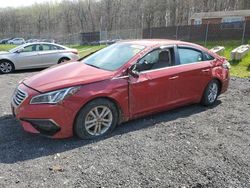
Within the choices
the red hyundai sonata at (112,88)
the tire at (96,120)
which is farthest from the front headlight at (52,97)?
the tire at (96,120)

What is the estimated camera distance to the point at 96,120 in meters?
4.60

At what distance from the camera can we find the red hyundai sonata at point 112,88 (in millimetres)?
4250

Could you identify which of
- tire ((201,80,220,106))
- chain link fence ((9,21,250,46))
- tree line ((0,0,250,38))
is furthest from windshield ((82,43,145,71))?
tree line ((0,0,250,38))

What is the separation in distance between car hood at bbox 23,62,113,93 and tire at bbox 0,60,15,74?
8.05 meters

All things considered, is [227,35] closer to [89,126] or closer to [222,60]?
[222,60]

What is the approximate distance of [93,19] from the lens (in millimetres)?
73688

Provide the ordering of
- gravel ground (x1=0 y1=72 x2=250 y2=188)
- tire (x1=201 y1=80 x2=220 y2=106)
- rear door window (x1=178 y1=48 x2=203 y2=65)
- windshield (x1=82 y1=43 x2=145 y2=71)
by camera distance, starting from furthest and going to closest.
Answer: tire (x1=201 y1=80 x2=220 y2=106) < rear door window (x1=178 y1=48 x2=203 y2=65) < windshield (x1=82 y1=43 x2=145 y2=71) < gravel ground (x1=0 y1=72 x2=250 y2=188)

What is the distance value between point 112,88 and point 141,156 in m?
1.18

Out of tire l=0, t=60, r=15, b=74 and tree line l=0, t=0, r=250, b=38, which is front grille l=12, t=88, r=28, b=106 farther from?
tree line l=0, t=0, r=250, b=38

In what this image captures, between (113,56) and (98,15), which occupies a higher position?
(98,15)

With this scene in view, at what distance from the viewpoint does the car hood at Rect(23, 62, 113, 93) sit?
4.34 meters

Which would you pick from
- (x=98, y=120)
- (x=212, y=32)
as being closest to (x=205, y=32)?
(x=212, y=32)

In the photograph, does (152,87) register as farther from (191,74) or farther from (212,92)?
(212,92)

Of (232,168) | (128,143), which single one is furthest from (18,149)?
(232,168)
